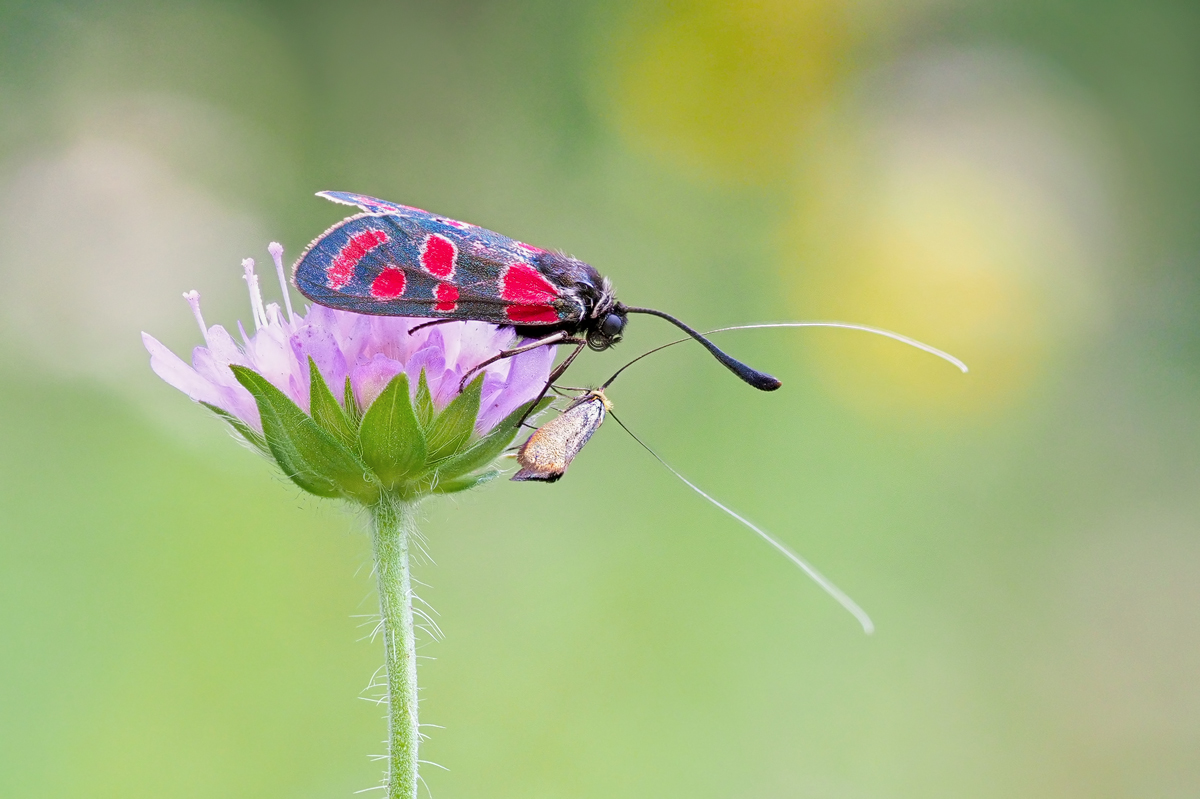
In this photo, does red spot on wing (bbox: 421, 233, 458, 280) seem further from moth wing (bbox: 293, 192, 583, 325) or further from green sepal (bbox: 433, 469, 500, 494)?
green sepal (bbox: 433, 469, 500, 494)

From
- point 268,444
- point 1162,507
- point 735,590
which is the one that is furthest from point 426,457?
point 1162,507

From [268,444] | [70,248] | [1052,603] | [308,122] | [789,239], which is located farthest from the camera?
[308,122]

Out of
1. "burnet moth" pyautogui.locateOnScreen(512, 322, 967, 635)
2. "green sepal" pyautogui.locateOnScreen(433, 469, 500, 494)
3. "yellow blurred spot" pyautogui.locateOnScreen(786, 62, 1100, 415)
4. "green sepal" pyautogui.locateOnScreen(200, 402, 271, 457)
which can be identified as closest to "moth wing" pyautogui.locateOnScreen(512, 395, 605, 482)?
"burnet moth" pyautogui.locateOnScreen(512, 322, 967, 635)

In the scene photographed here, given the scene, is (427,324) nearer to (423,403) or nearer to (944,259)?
(423,403)

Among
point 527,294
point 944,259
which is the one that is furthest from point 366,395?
point 944,259

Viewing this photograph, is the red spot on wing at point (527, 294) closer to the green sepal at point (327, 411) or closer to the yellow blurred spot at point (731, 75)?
the green sepal at point (327, 411)

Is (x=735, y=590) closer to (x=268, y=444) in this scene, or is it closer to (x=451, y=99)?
(x=268, y=444)

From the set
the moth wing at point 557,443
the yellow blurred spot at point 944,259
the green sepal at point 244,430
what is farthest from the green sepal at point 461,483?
the yellow blurred spot at point 944,259
